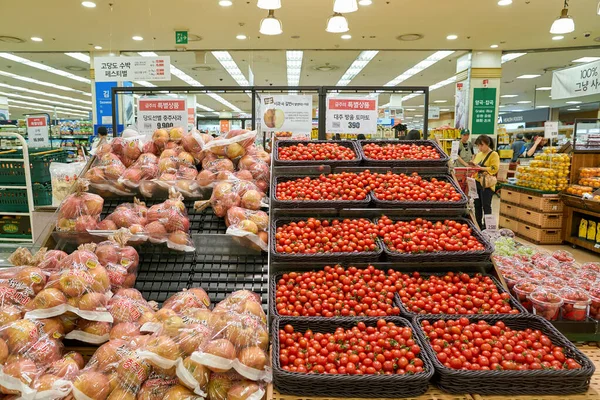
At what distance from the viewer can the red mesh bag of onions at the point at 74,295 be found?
1.80 meters

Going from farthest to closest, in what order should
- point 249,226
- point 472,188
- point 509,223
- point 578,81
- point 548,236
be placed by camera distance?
point 509,223 → point 578,81 → point 548,236 → point 472,188 → point 249,226

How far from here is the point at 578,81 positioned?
7.82m

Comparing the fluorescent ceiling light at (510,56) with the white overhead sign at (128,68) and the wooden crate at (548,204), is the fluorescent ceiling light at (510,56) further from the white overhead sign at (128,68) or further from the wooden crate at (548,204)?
the white overhead sign at (128,68)

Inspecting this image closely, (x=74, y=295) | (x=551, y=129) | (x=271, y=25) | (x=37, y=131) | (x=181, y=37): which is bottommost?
(x=74, y=295)

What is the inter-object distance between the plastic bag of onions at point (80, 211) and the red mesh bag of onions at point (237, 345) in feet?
3.75

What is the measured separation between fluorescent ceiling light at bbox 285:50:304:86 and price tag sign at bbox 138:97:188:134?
9514 millimetres

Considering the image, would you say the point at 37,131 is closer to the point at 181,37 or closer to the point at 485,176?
the point at 181,37

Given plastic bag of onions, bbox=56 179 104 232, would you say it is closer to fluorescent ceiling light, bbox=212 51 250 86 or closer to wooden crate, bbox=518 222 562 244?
wooden crate, bbox=518 222 562 244

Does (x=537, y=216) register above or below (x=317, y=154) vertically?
below

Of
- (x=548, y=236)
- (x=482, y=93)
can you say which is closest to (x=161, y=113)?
(x=548, y=236)

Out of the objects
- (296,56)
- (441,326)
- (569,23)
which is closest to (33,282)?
(441,326)

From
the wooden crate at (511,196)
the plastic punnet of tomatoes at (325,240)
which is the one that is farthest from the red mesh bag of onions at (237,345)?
the wooden crate at (511,196)

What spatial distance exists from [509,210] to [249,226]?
279 inches

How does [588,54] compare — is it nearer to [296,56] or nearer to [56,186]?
[296,56]
